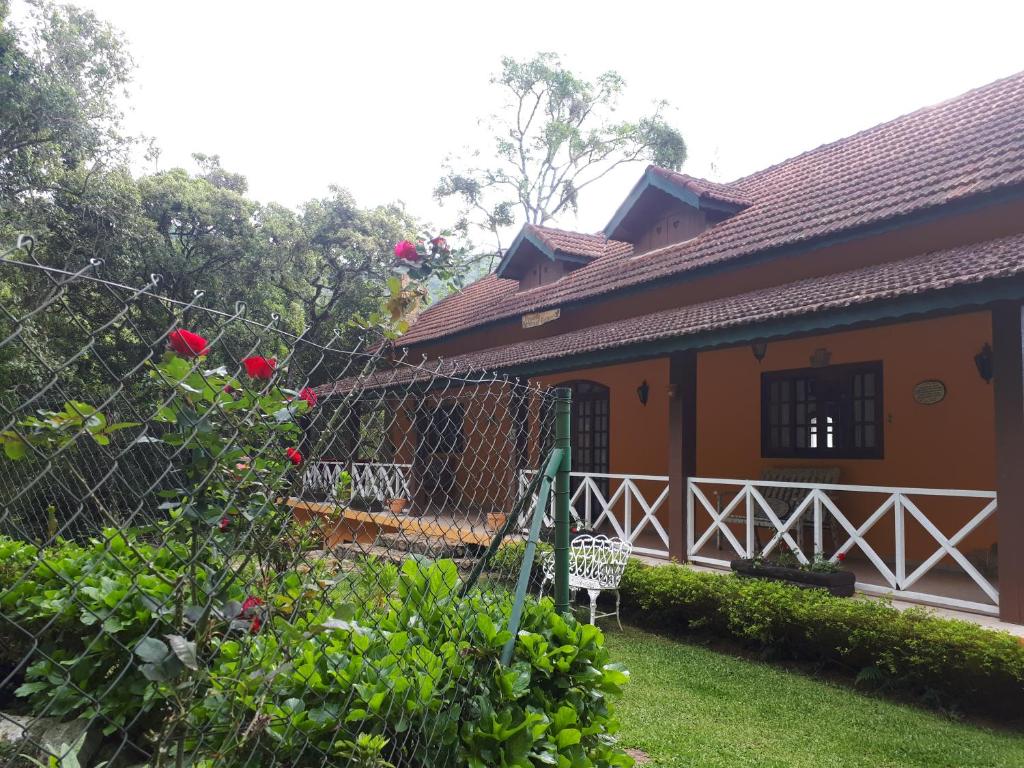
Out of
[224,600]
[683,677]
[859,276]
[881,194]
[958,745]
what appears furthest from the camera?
[881,194]

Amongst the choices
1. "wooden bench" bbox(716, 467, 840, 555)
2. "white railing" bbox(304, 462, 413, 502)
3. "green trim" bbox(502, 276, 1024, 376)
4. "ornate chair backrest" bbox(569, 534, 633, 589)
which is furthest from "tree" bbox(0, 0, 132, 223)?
"wooden bench" bbox(716, 467, 840, 555)

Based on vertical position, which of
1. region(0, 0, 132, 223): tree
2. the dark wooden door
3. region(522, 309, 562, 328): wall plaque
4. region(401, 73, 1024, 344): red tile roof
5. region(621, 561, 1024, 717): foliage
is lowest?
region(621, 561, 1024, 717): foliage

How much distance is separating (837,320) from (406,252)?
4545 millimetres

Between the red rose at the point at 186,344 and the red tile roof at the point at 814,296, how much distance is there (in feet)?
7.83

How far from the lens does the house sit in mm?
5652

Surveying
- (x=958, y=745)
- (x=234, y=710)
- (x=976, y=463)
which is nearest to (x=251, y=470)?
(x=234, y=710)

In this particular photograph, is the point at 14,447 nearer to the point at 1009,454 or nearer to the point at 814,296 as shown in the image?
the point at 1009,454

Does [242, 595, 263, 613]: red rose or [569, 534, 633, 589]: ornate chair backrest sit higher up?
[242, 595, 263, 613]: red rose

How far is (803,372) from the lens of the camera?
855 centimetres

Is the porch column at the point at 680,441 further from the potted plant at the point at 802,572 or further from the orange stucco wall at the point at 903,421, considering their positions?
the orange stucco wall at the point at 903,421

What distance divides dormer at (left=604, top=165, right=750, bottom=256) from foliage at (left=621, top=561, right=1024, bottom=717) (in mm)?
5776

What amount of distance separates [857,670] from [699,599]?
1.33m

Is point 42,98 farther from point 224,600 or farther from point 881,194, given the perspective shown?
point 224,600

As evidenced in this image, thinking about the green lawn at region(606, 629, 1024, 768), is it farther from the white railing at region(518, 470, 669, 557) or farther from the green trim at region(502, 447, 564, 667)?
the white railing at region(518, 470, 669, 557)
